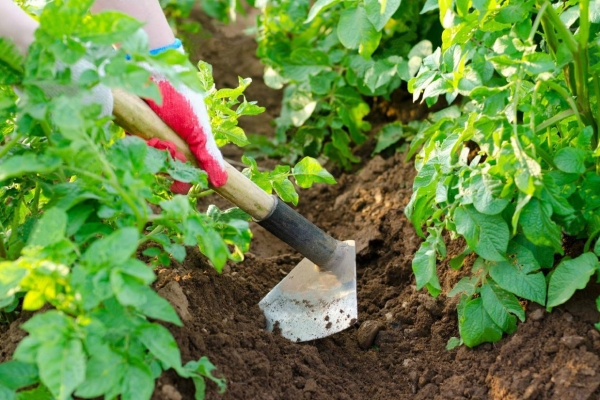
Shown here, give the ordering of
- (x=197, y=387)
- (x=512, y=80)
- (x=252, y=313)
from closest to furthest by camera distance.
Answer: (x=197, y=387) → (x=512, y=80) → (x=252, y=313)

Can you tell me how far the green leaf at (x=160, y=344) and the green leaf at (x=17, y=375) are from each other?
0.75 feet

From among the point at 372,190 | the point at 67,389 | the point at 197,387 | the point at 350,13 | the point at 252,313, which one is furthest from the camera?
the point at 372,190

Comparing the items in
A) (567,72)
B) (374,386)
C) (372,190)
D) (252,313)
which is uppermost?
(567,72)

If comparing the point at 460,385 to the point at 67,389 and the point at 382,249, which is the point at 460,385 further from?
the point at 67,389

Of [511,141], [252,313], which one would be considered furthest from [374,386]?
[511,141]

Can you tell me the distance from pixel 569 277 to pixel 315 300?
74 cm

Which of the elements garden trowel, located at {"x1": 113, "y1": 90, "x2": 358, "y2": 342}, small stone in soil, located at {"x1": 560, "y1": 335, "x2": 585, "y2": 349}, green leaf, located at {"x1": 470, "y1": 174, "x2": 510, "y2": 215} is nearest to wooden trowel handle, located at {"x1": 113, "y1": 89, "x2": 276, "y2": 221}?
garden trowel, located at {"x1": 113, "y1": 90, "x2": 358, "y2": 342}

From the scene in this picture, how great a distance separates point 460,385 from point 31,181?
3.96 feet

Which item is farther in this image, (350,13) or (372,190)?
(372,190)

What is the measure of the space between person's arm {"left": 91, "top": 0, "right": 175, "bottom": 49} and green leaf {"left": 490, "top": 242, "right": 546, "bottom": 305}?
104cm

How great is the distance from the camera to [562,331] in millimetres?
1822

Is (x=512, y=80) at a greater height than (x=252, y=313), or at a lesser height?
greater

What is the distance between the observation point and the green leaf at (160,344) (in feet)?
4.72

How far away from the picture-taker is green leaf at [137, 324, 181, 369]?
1439 millimetres
